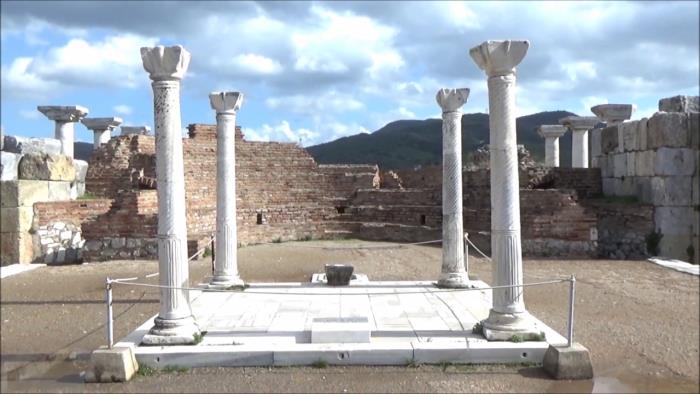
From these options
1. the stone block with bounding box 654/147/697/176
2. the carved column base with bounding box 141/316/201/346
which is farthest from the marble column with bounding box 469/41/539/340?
the stone block with bounding box 654/147/697/176

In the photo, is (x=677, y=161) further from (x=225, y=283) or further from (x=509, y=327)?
(x=225, y=283)

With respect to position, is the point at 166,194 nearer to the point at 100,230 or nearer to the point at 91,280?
the point at 91,280

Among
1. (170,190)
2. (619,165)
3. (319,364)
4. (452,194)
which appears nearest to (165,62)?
(170,190)

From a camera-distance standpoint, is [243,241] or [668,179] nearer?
[668,179]

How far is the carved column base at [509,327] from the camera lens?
7434 millimetres

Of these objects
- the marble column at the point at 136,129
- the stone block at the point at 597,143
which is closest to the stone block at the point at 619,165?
the stone block at the point at 597,143

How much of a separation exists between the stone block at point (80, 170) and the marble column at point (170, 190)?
39.5ft

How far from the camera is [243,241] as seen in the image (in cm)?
1959

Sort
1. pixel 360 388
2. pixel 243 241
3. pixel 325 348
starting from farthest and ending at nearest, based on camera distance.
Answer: pixel 243 241, pixel 325 348, pixel 360 388

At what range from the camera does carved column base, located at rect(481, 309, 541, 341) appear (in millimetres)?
7434

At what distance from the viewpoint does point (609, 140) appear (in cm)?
1953

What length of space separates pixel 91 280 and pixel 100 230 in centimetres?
347

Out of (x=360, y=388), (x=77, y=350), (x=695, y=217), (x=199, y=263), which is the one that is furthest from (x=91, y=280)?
(x=695, y=217)

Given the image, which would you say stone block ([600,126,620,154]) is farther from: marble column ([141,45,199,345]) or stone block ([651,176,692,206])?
marble column ([141,45,199,345])
